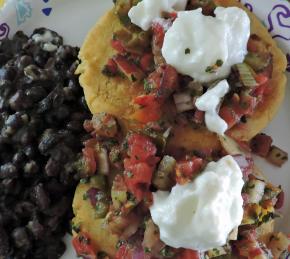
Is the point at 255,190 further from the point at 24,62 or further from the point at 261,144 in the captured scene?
the point at 24,62

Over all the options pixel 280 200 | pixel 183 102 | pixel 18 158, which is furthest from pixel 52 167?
pixel 280 200

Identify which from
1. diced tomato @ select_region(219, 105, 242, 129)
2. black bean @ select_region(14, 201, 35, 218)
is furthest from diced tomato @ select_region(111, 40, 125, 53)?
black bean @ select_region(14, 201, 35, 218)

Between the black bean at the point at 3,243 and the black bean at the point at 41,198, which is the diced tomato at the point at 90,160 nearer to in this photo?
the black bean at the point at 41,198

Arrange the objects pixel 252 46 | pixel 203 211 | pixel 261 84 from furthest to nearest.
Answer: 1. pixel 252 46
2. pixel 261 84
3. pixel 203 211

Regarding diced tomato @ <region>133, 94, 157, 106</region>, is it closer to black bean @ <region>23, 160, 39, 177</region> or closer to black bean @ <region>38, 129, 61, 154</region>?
black bean @ <region>38, 129, 61, 154</region>

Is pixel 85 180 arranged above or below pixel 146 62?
below

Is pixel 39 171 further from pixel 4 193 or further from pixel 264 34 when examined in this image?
pixel 264 34

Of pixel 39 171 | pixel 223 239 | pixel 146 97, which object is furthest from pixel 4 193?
pixel 223 239
